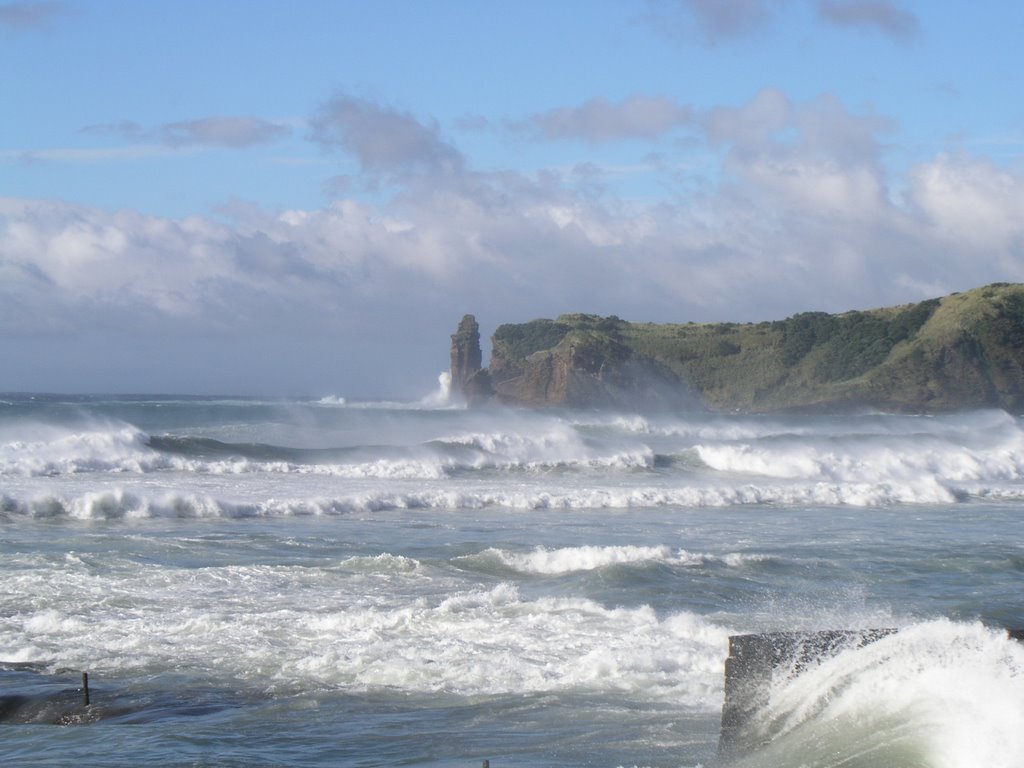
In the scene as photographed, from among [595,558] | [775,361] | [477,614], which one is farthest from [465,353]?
[477,614]

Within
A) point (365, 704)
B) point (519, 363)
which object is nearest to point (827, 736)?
point (365, 704)

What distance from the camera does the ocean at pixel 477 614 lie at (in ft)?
→ 25.0

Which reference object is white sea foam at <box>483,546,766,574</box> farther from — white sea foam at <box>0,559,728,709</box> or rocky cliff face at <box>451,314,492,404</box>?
rocky cliff face at <box>451,314,492,404</box>

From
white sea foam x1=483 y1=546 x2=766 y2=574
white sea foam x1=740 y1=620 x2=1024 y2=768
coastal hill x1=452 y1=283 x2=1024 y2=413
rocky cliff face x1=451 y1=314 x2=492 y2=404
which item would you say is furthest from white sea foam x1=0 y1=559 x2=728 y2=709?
rocky cliff face x1=451 y1=314 x2=492 y2=404

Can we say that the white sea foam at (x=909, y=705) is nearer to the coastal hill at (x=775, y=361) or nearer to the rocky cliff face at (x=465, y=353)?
the coastal hill at (x=775, y=361)

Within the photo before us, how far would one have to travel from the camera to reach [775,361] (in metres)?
86.3

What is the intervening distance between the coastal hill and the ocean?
139 feet

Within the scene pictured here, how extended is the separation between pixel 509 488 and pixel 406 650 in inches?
688

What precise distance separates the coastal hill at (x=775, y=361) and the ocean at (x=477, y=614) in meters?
42.3

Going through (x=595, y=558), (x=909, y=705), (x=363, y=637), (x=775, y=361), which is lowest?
(x=363, y=637)

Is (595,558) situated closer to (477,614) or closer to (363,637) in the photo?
(477,614)

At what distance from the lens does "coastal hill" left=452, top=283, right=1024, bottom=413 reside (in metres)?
73.7

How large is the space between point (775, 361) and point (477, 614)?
76.5 metres

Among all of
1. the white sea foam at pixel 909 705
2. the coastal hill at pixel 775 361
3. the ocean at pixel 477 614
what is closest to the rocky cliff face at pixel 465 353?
the coastal hill at pixel 775 361
